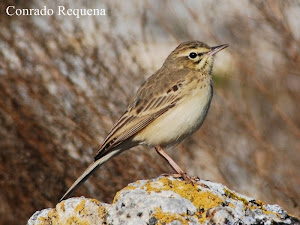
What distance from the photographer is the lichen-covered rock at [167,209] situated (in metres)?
4.21

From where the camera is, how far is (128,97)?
822cm

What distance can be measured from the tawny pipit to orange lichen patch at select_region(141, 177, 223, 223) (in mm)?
961

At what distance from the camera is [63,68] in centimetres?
829

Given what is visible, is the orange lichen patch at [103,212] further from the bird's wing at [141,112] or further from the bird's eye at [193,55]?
the bird's eye at [193,55]

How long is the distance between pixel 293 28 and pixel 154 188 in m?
5.17

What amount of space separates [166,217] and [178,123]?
184 centimetres

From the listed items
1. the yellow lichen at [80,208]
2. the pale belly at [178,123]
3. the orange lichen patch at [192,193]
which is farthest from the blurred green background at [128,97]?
the yellow lichen at [80,208]

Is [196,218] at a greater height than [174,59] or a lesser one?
lesser

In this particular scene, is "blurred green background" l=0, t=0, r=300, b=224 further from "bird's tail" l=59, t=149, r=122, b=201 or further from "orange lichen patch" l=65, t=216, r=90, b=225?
"orange lichen patch" l=65, t=216, r=90, b=225

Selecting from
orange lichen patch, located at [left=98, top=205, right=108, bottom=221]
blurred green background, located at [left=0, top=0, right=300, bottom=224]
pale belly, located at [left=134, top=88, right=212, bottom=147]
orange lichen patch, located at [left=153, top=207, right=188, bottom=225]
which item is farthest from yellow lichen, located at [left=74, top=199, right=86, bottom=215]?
blurred green background, located at [left=0, top=0, right=300, bottom=224]

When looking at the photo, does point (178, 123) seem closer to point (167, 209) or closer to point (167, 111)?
point (167, 111)

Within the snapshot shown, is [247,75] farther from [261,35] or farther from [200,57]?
[200,57]

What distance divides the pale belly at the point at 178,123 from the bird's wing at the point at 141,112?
72 mm

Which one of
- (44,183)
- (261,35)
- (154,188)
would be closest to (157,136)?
(154,188)
